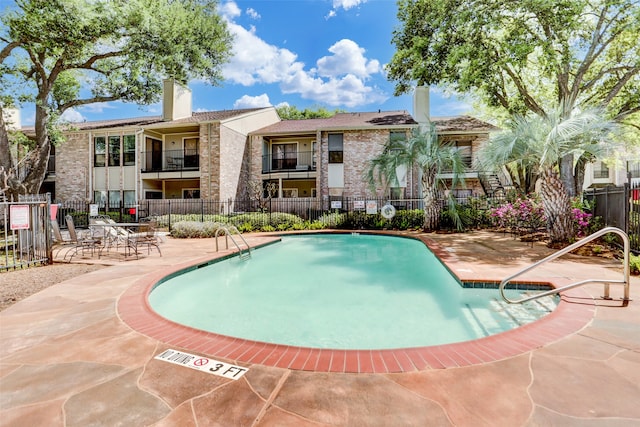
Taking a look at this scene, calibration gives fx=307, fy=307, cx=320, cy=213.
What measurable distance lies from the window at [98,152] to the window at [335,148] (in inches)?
598

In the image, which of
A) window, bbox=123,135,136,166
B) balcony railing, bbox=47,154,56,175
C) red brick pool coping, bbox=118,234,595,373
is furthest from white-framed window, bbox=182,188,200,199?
red brick pool coping, bbox=118,234,595,373

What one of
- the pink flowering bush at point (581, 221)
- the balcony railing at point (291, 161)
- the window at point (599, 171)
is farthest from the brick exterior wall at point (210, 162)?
the window at point (599, 171)

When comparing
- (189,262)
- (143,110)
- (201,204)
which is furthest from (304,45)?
(189,262)

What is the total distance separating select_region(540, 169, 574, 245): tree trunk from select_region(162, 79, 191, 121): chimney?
20.3 m

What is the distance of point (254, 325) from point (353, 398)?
108 inches

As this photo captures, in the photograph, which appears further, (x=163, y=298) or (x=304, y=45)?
(x=304, y=45)

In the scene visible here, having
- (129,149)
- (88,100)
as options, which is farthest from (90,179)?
(88,100)

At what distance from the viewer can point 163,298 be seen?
17.5 ft

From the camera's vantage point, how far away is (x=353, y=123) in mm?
20391

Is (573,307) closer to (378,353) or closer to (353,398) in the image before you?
(378,353)

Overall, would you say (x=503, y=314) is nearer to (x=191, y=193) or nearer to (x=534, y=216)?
(x=534, y=216)

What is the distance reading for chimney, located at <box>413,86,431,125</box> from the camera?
20125mm

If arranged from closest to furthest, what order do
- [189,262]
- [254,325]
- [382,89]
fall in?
[254,325] → [189,262] → [382,89]

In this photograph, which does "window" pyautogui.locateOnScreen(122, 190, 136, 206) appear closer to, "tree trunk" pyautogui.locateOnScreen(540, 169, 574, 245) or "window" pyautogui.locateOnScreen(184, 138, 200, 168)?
"window" pyautogui.locateOnScreen(184, 138, 200, 168)
